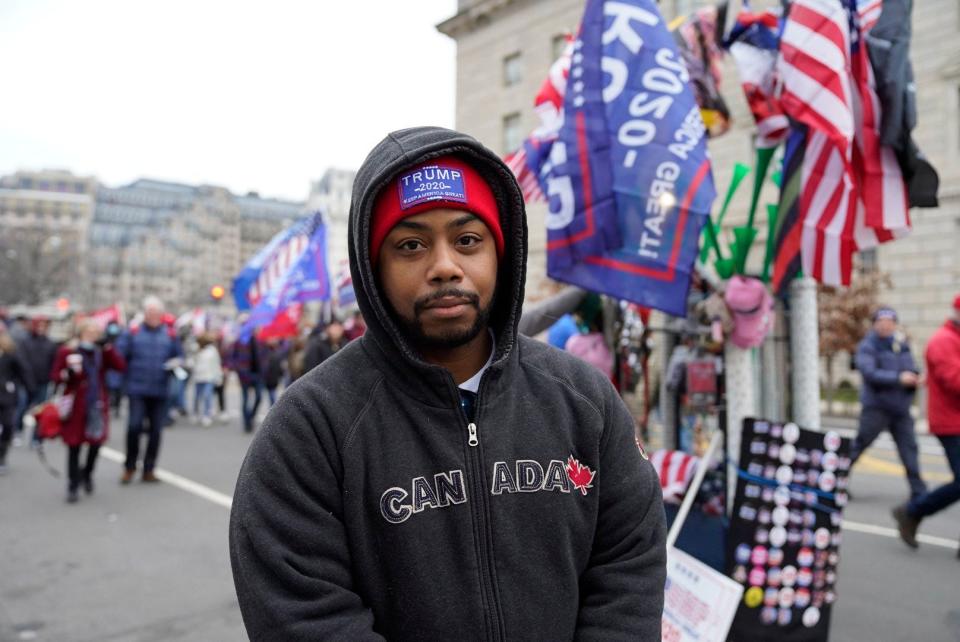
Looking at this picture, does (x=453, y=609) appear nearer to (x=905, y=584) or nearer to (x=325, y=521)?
(x=325, y=521)

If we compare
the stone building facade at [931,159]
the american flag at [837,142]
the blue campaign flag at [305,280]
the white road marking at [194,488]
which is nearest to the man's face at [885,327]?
the american flag at [837,142]

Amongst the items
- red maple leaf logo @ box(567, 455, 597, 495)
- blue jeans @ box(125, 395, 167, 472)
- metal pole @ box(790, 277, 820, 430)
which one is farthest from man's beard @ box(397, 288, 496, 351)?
blue jeans @ box(125, 395, 167, 472)

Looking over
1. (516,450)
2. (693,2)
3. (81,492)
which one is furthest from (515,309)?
(693,2)

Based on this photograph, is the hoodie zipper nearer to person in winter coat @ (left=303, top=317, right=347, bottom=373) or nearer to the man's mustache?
the man's mustache

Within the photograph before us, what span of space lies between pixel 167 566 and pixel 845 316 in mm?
17493

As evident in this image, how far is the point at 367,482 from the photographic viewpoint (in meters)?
1.45

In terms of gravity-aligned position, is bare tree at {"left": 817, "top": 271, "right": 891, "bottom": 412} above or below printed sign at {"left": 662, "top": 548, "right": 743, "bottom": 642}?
above

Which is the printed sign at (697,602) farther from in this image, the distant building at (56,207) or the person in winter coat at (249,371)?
the distant building at (56,207)

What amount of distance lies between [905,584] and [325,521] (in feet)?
16.0

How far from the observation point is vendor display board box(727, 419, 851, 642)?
331cm

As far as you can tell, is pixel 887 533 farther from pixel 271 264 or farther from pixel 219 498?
pixel 271 264

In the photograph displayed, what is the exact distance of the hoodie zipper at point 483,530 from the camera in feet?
4.69

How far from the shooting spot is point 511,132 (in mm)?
31969

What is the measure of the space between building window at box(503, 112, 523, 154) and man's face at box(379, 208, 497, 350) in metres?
30.6
